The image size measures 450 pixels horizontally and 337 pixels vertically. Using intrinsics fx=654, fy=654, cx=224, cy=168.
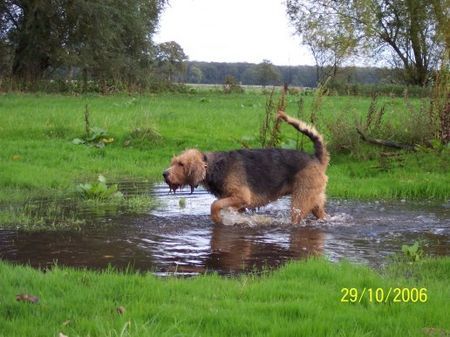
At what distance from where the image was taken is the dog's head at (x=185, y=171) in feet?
28.0

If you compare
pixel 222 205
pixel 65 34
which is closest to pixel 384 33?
pixel 65 34

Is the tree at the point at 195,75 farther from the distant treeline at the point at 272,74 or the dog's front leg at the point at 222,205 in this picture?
the dog's front leg at the point at 222,205

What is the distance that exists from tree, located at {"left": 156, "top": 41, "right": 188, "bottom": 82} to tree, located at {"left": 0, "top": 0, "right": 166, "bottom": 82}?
11.6 meters

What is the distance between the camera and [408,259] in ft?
20.9

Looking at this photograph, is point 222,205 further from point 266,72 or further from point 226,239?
point 266,72

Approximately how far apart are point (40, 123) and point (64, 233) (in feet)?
32.8

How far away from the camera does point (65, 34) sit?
3322cm

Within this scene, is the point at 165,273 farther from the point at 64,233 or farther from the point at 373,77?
the point at 373,77

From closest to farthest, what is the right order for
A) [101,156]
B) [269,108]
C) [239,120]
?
[269,108] < [101,156] < [239,120]

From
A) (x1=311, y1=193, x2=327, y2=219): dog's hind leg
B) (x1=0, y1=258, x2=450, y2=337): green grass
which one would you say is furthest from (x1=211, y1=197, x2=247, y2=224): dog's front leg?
(x1=0, y1=258, x2=450, y2=337): green grass

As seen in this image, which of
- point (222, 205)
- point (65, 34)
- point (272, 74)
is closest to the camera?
point (222, 205)

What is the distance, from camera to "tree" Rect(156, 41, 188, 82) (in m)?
48.0

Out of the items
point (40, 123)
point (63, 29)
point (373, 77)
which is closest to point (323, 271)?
point (40, 123)

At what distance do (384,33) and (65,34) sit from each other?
784 inches
